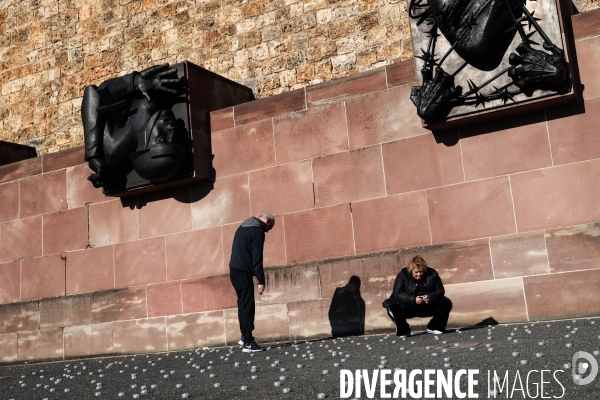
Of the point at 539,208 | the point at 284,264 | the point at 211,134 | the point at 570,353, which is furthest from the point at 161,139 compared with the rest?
the point at 570,353

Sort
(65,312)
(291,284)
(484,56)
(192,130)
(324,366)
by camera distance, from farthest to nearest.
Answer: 1. (65,312)
2. (192,130)
3. (291,284)
4. (484,56)
5. (324,366)

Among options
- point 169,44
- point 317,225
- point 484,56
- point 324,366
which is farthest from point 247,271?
point 169,44

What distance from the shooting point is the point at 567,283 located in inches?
307

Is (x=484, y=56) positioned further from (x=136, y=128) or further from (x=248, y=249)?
(x=136, y=128)

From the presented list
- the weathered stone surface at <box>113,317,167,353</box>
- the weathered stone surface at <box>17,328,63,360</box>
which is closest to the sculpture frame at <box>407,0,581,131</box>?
the weathered stone surface at <box>113,317,167,353</box>

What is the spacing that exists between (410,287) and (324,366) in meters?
1.88

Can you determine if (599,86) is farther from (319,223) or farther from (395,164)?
(319,223)

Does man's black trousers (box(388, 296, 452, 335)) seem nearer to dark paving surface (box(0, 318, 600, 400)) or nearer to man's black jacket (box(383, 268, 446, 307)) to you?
man's black jacket (box(383, 268, 446, 307))

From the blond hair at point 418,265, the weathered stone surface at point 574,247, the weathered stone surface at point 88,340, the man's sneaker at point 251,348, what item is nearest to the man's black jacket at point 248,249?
the man's sneaker at point 251,348

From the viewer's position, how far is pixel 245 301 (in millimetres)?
7992

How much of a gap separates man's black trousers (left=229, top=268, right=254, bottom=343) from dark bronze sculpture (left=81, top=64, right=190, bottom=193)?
2.48 metres

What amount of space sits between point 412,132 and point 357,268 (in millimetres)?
1673

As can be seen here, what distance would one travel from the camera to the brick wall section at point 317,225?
320 inches

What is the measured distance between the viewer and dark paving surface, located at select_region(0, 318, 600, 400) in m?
4.95
